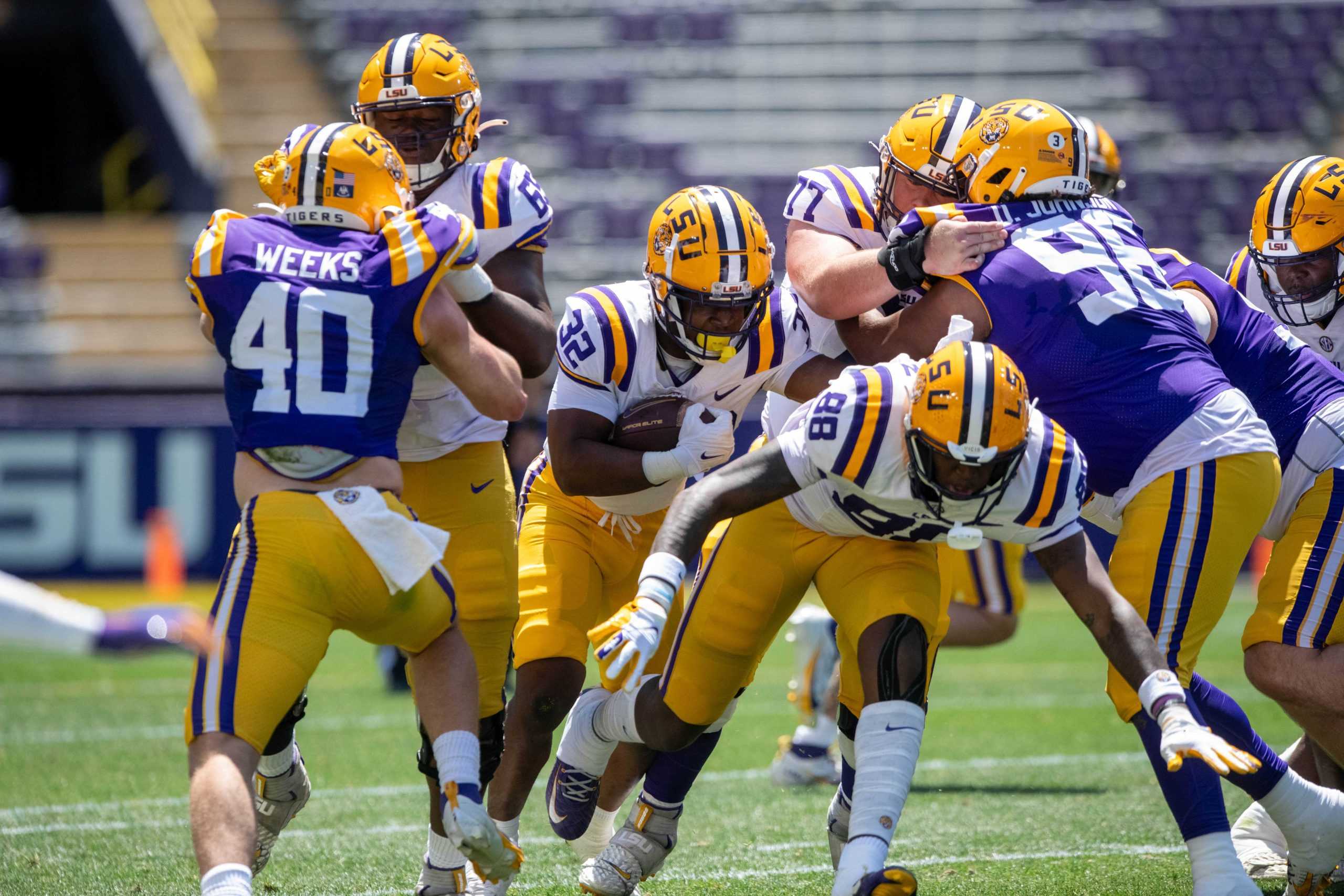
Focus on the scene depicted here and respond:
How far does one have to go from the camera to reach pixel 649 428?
12.9 ft

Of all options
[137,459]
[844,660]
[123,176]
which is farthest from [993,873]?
[123,176]

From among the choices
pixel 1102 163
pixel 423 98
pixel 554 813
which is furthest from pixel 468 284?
pixel 1102 163

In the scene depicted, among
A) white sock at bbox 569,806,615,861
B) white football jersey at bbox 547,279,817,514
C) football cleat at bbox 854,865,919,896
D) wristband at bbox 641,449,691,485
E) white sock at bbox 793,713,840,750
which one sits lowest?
white sock at bbox 793,713,840,750

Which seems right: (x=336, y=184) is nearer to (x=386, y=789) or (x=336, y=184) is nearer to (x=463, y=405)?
(x=463, y=405)

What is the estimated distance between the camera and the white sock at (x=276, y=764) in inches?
160

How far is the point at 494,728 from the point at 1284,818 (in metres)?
2.00

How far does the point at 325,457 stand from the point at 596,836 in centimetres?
166

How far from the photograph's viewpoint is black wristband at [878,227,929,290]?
364 cm

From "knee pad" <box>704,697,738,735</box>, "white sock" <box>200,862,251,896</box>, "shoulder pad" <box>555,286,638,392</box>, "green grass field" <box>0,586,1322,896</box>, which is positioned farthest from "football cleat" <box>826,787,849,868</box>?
"white sock" <box>200,862,251,896</box>

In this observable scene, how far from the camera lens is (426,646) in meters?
3.33

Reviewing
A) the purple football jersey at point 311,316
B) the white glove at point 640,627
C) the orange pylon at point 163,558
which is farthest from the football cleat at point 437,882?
the orange pylon at point 163,558

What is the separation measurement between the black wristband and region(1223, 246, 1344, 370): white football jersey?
1.27m

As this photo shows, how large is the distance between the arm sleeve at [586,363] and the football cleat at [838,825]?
3.88ft

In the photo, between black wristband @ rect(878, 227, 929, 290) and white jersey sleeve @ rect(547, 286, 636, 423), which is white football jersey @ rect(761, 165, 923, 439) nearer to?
black wristband @ rect(878, 227, 929, 290)
